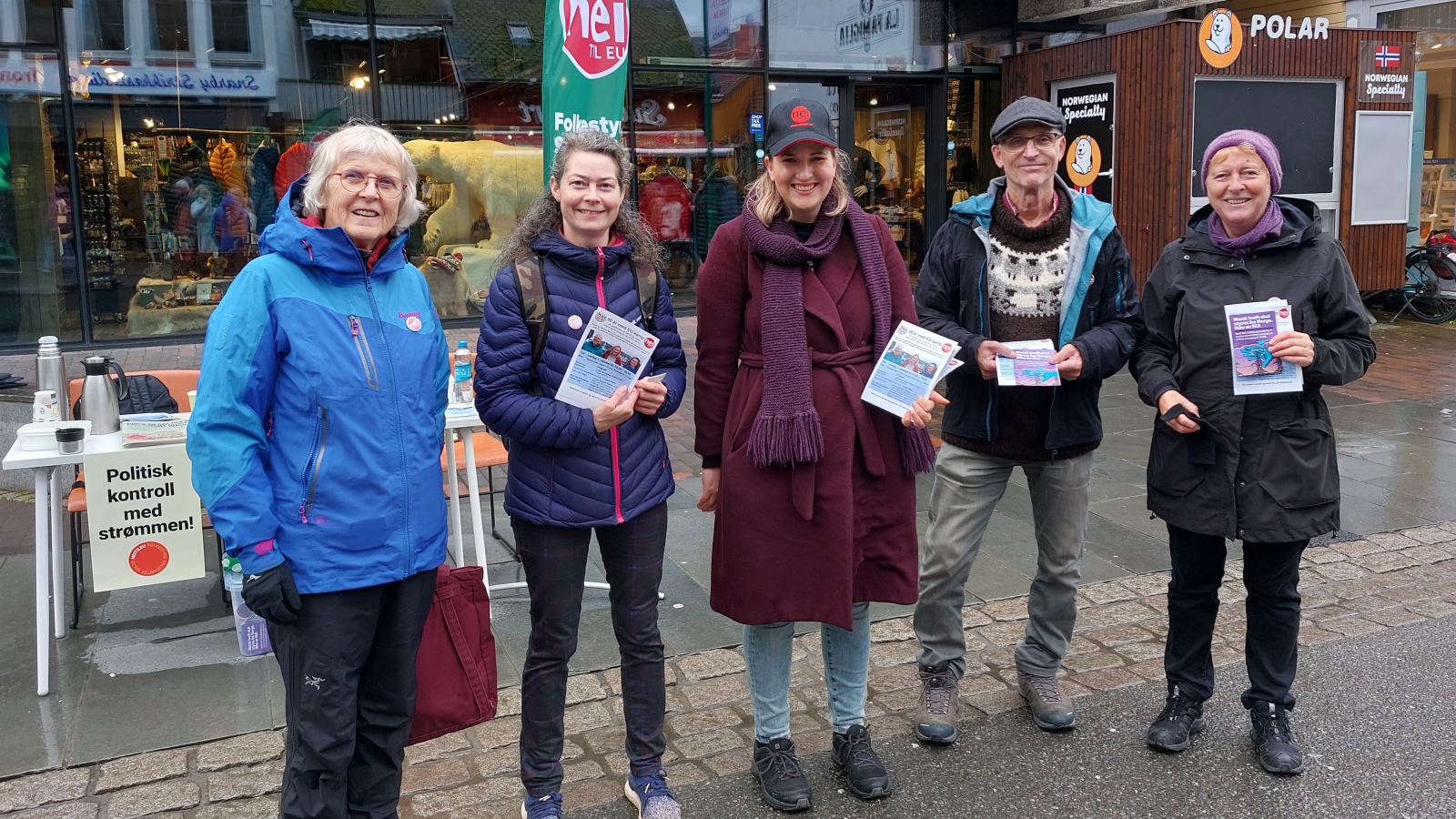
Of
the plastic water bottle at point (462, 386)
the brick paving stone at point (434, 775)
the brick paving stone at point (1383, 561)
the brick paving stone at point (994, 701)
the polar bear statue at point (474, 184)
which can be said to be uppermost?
the polar bear statue at point (474, 184)

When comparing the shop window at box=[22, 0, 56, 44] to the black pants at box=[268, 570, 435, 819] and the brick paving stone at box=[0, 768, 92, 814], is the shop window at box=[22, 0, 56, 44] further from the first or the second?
the black pants at box=[268, 570, 435, 819]

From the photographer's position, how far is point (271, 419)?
261 cm

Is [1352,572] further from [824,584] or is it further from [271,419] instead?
[271,419]

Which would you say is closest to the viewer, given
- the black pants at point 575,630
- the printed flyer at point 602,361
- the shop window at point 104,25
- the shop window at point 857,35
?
the printed flyer at point 602,361

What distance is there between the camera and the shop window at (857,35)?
12.5 m

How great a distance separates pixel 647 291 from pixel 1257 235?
1940 mm

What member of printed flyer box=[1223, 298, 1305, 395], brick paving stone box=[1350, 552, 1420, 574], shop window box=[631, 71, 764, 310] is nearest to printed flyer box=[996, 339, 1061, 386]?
printed flyer box=[1223, 298, 1305, 395]

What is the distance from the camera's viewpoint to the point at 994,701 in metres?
4.08

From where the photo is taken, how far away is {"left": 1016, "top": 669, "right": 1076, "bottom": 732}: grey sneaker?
3.84 m

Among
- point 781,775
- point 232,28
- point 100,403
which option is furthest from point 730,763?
point 232,28

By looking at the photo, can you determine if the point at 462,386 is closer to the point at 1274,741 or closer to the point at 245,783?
the point at 245,783

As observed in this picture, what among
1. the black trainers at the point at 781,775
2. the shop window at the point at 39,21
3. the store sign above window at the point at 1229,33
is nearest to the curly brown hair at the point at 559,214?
the black trainers at the point at 781,775

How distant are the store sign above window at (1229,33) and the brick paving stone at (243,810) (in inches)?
421

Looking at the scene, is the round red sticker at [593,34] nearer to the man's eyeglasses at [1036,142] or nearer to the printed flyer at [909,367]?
the man's eyeglasses at [1036,142]
